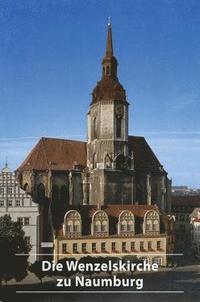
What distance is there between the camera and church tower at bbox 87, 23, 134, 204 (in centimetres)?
7019

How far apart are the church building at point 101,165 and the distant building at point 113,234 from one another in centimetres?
1001

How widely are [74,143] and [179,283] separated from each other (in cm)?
3484

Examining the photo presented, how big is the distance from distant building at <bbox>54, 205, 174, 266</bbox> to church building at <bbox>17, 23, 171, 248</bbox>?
1001cm

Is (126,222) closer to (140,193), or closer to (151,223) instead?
(151,223)

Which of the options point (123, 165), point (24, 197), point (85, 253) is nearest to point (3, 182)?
point (24, 197)

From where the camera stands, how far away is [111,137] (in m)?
72.6

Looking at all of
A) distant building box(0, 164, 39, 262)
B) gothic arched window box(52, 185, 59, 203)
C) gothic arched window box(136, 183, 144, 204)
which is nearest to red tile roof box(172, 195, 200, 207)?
gothic arched window box(136, 183, 144, 204)

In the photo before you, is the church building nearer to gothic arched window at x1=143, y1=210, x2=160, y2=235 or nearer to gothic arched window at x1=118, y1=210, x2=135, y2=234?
gothic arched window at x1=118, y1=210, x2=135, y2=234

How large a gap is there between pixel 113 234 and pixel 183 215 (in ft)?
163

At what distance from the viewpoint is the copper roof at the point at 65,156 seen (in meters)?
71.9

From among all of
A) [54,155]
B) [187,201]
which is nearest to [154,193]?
[54,155]

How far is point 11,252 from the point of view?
40.6 m

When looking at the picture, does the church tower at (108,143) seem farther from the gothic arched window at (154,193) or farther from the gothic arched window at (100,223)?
the gothic arched window at (100,223)

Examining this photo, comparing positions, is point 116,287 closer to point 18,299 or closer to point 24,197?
point 18,299
